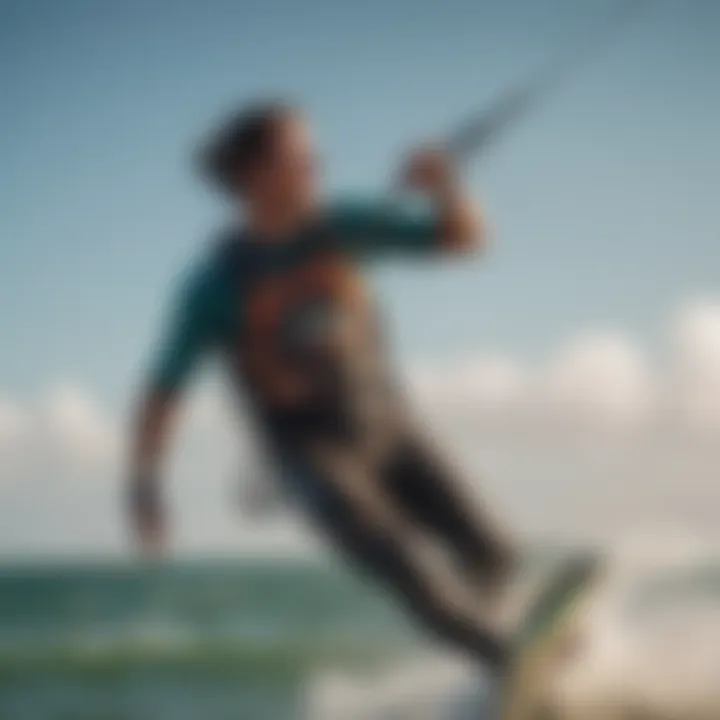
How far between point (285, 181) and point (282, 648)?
50 cm

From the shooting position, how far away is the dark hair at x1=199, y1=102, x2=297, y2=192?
141cm

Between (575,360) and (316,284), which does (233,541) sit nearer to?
(316,284)

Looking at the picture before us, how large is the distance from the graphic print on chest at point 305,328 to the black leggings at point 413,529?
8 cm

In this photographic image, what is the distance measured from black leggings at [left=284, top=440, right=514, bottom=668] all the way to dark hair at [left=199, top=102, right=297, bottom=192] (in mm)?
314

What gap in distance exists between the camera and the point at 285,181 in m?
1.41

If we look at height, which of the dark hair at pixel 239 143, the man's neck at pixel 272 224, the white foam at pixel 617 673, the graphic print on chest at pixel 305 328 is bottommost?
the white foam at pixel 617 673

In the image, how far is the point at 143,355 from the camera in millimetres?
1421

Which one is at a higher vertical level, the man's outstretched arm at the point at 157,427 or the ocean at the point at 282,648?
the man's outstretched arm at the point at 157,427

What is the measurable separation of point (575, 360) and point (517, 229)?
16 centimetres

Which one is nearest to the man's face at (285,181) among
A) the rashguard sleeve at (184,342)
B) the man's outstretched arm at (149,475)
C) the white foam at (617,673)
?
the rashguard sleeve at (184,342)

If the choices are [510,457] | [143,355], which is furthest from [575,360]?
[143,355]

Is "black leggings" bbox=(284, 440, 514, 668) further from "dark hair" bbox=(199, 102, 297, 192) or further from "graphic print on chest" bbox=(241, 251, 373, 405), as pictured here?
"dark hair" bbox=(199, 102, 297, 192)

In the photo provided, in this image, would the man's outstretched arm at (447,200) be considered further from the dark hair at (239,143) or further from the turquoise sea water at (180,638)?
the turquoise sea water at (180,638)

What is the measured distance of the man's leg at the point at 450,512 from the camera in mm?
1360
